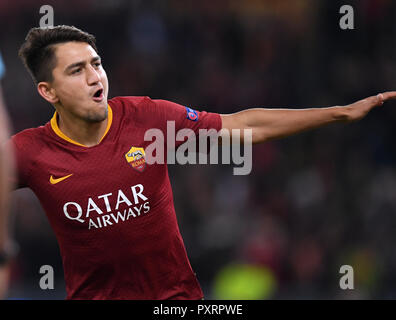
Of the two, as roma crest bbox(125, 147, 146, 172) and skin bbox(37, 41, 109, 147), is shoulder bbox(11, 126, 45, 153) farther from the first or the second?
as roma crest bbox(125, 147, 146, 172)

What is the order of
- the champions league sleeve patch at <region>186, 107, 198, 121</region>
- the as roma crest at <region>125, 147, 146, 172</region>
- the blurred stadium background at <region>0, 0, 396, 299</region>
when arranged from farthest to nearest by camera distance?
the blurred stadium background at <region>0, 0, 396, 299</region>, the champions league sleeve patch at <region>186, 107, 198, 121</region>, the as roma crest at <region>125, 147, 146, 172</region>

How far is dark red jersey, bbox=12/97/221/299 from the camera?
425cm

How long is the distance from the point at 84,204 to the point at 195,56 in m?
8.29

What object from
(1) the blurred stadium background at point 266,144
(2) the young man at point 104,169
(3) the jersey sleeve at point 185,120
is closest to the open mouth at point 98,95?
(2) the young man at point 104,169

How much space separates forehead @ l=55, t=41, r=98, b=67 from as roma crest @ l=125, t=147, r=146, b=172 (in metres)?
0.65

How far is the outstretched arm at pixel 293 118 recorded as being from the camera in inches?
176

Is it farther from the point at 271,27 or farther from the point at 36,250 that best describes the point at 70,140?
the point at 271,27

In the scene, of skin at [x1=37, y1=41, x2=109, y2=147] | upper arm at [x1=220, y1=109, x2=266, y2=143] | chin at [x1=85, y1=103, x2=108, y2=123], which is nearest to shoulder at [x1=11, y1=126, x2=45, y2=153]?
skin at [x1=37, y1=41, x2=109, y2=147]

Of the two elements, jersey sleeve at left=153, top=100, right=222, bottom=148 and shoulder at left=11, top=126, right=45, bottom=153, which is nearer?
shoulder at left=11, top=126, right=45, bottom=153

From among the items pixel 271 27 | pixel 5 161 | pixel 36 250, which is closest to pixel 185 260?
pixel 5 161

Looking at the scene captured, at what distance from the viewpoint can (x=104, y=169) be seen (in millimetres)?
4309

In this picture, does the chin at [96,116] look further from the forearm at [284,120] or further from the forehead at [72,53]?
the forearm at [284,120]

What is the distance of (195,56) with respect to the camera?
481 inches

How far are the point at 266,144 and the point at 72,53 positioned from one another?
6721 millimetres
